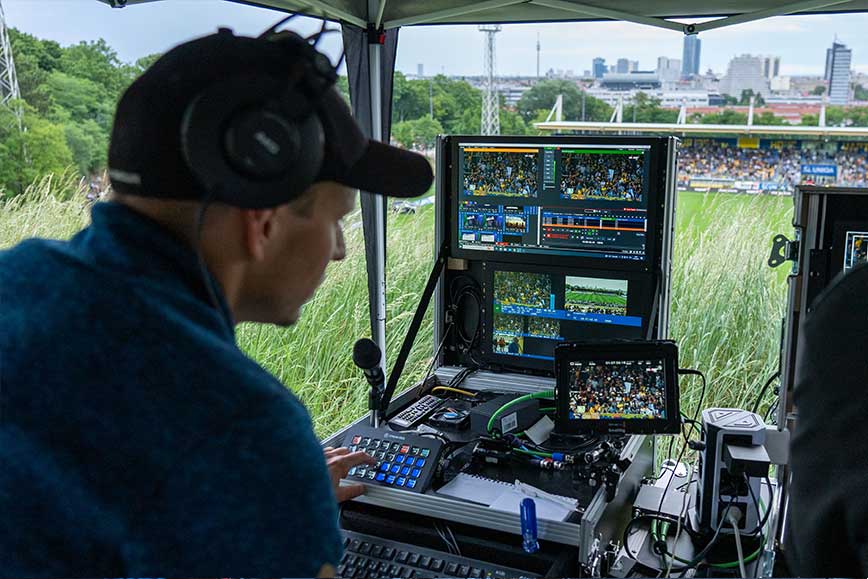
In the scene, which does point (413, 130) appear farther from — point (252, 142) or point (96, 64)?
point (252, 142)

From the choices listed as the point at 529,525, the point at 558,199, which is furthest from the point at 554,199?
the point at 529,525

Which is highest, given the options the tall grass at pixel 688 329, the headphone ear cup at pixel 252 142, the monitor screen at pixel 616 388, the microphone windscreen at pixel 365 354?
the headphone ear cup at pixel 252 142

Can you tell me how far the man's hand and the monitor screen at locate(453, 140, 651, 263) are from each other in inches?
31.2

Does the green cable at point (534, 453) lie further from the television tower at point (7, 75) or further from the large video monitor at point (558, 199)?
the television tower at point (7, 75)

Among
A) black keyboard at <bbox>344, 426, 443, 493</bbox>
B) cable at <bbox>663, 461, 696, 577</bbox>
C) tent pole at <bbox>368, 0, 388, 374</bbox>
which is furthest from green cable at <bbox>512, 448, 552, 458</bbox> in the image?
tent pole at <bbox>368, 0, 388, 374</bbox>

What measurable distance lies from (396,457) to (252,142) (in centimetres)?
103

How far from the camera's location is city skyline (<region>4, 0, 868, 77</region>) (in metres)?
2.59

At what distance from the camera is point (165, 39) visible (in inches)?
110

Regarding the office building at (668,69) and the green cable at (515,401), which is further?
the office building at (668,69)

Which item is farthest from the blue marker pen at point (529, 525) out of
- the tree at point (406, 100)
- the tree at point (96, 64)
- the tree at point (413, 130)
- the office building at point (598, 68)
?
the office building at point (598, 68)

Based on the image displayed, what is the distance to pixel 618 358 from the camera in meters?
1.69

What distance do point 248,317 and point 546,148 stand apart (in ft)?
4.40

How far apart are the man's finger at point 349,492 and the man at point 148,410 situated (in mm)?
854

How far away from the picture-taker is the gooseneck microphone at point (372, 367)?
1.71 meters
